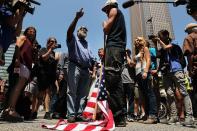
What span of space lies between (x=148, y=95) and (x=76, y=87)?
4.61ft

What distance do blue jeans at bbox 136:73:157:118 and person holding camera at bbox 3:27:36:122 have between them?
85.8 inches

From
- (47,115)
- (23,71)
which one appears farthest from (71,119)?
(47,115)

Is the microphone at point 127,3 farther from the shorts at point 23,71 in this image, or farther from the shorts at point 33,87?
the shorts at point 33,87

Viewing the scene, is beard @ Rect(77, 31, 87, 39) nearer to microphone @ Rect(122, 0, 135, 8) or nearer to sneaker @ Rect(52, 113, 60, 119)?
microphone @ Rect(122, 0, 135, 8)

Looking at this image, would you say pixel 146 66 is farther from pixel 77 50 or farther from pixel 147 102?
pixel 77 50

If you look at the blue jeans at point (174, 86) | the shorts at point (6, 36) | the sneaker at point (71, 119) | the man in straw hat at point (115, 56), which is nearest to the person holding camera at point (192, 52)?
the blue jeans at point (174, 86)

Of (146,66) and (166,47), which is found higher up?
(166,47)

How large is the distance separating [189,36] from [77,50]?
2.03 metres

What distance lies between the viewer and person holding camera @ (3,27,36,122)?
4.80m

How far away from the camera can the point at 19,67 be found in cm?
505

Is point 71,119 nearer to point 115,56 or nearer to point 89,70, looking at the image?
point 115,56

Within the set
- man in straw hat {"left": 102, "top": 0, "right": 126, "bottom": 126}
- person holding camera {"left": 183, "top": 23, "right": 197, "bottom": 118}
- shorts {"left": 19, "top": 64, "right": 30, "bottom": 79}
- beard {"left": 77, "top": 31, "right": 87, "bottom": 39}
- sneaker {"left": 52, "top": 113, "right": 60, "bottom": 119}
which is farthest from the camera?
sneaker {"left": 52, "top": 113, "right": 60, "bottom": 119}

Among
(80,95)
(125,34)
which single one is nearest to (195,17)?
(125,34)

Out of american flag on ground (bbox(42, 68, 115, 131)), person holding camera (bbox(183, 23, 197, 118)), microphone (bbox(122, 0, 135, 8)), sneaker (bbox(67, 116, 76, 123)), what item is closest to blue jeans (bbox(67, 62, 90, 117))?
sneaker (bbox(67, 116, 76, 123))
